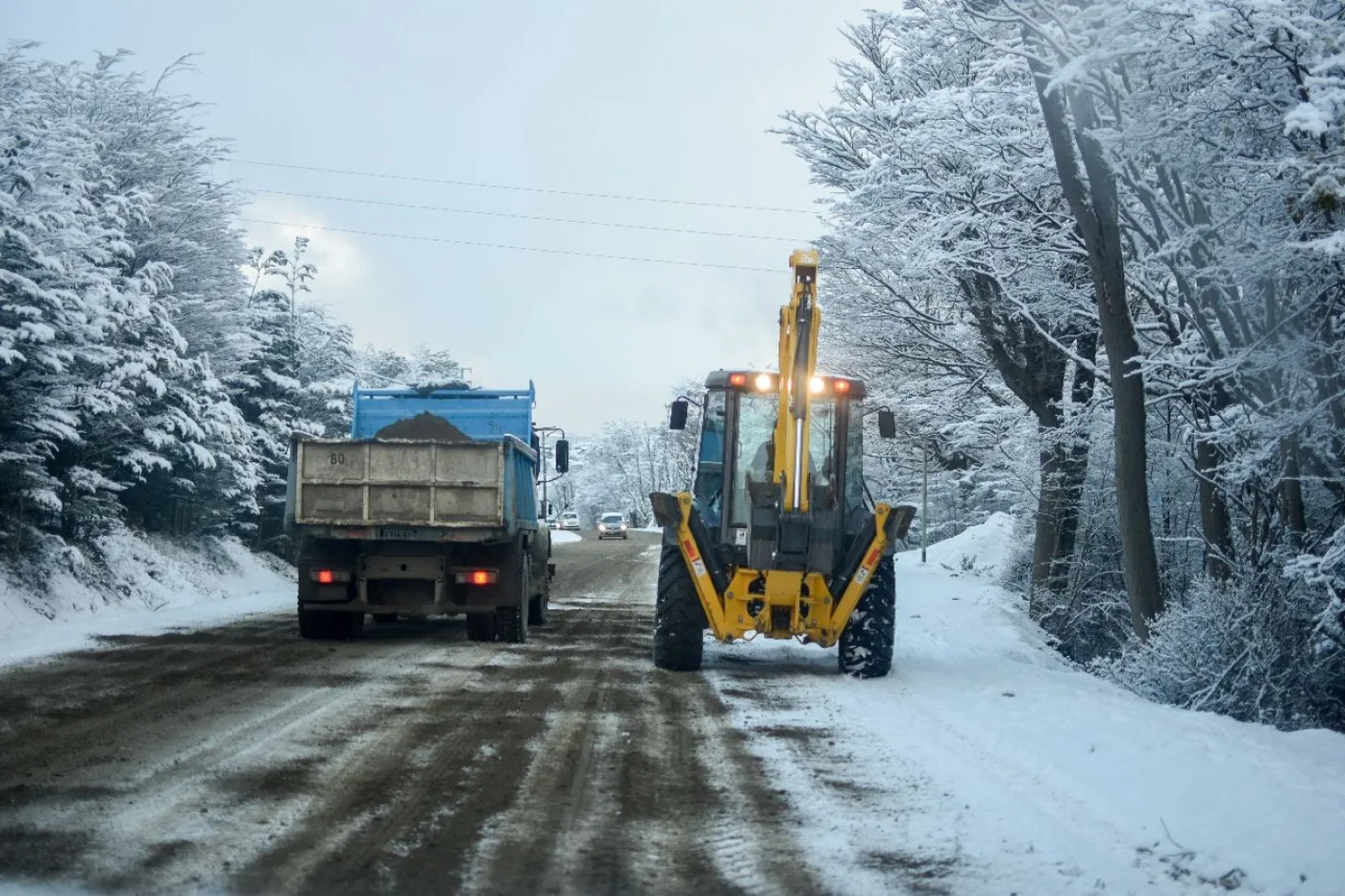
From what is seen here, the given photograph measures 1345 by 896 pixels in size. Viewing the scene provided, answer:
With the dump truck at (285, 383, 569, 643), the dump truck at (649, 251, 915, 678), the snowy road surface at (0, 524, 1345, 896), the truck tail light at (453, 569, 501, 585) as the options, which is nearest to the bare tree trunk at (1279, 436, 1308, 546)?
the snowy road surface at (0, 524, 1345, 896)

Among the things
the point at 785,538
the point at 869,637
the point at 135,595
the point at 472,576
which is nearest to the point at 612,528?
the point at 135,595

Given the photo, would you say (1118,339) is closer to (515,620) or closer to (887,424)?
(887,424)

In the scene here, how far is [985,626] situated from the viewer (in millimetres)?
17203

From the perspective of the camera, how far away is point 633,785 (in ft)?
23.6

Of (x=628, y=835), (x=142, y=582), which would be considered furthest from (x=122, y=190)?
(x=628, y=835)

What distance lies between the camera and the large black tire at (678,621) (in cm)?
1238

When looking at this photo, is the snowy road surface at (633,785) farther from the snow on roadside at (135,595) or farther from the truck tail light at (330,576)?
the snow on roadside at (135,595)

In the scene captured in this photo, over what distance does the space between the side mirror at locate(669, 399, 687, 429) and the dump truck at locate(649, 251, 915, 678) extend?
3 cm

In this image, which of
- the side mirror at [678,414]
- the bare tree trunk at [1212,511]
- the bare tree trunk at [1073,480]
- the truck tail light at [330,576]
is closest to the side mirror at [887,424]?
the side mirror at [678,414]

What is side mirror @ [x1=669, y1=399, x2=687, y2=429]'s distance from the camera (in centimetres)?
1262

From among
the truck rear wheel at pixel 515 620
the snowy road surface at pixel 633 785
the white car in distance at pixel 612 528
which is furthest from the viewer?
the white car in distance at pixel 612 528

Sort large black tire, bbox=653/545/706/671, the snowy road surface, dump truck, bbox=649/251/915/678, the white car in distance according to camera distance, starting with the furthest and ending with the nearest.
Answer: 1. the white car in distance
2. large black tire, bbox=653/545/706/671
3. dump truck, bbox=649/251/915/678
4. the snowy road surface

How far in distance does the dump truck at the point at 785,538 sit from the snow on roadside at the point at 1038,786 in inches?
20.9

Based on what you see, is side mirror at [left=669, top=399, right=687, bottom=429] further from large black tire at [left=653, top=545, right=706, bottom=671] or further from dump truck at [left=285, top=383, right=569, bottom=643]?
dump truck at [left=285, top=383, right=569, bottom=643]
